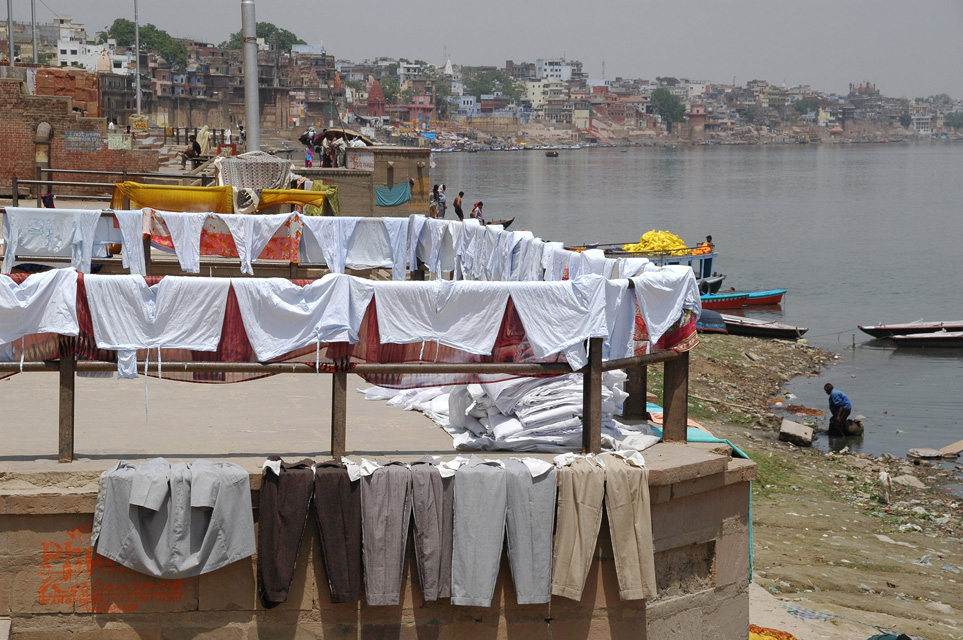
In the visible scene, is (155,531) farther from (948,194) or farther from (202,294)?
(948,194)

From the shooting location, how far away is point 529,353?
6480mm

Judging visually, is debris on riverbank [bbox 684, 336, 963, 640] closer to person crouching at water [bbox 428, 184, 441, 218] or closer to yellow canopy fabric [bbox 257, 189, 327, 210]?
yellow canopy fabric [bbox 257, 189, 327, 210]

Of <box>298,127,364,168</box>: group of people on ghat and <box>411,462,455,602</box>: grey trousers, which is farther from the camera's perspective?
<box>298,127,364,168</box>: group of people on ghat

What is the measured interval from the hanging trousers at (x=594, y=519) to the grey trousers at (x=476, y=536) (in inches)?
15.7

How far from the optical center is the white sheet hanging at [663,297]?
6691mm

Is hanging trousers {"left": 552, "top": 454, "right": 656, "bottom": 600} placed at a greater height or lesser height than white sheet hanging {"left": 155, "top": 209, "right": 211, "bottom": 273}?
lesser

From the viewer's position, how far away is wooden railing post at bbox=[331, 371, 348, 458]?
6086 millimetres

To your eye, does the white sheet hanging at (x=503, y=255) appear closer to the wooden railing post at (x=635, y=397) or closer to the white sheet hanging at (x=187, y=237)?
the wooden railing post at (x=635, y=397)

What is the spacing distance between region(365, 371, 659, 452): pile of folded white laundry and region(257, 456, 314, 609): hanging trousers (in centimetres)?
133

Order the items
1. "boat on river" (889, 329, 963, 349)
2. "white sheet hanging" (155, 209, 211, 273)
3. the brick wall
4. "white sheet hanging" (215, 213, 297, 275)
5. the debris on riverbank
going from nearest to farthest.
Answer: the debris on riverbank
"white sheet hanging" (155, 209, 211, 273)
"white sheet hanging" (215, 213, 297, 275)
the brick wall
"boat on river" (889, 329, 963, 349)

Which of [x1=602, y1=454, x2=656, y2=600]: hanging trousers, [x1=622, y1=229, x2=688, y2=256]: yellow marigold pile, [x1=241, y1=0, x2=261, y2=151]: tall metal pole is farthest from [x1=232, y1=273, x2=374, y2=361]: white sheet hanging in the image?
[x1=622, y1=229, x2=688, y2=256]: yellow marigold pile

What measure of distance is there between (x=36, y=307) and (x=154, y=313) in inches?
25.6

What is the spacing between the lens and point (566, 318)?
20.9 feet

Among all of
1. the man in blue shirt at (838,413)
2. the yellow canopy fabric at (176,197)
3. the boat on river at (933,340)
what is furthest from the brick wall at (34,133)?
the boat on river at (933,340)
